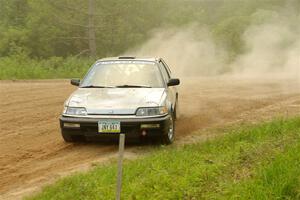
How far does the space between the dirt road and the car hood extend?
0.73 meters

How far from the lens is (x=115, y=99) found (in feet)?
25.0

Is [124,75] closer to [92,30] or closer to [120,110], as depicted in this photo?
[120,110]

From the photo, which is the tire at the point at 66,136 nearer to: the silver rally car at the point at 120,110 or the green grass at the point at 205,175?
the silver rally car at the point at 120,110

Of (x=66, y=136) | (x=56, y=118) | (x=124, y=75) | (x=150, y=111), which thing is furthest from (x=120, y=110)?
(x=56, y=118)

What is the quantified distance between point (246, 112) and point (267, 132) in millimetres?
3605

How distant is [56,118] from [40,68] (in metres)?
12.5

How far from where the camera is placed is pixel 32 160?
7121mm

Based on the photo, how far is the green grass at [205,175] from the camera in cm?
478

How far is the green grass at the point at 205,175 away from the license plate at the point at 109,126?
699 millimetres

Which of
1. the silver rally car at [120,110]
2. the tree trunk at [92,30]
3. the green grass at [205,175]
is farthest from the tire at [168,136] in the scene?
the tree trunk at [92,30]

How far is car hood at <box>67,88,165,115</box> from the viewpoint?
7.38 m

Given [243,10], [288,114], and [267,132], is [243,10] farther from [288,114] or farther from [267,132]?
[267,132]

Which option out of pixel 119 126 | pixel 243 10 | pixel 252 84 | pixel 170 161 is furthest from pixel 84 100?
pixel 243 10

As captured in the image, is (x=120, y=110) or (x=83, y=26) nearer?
(x=120, y=110)
